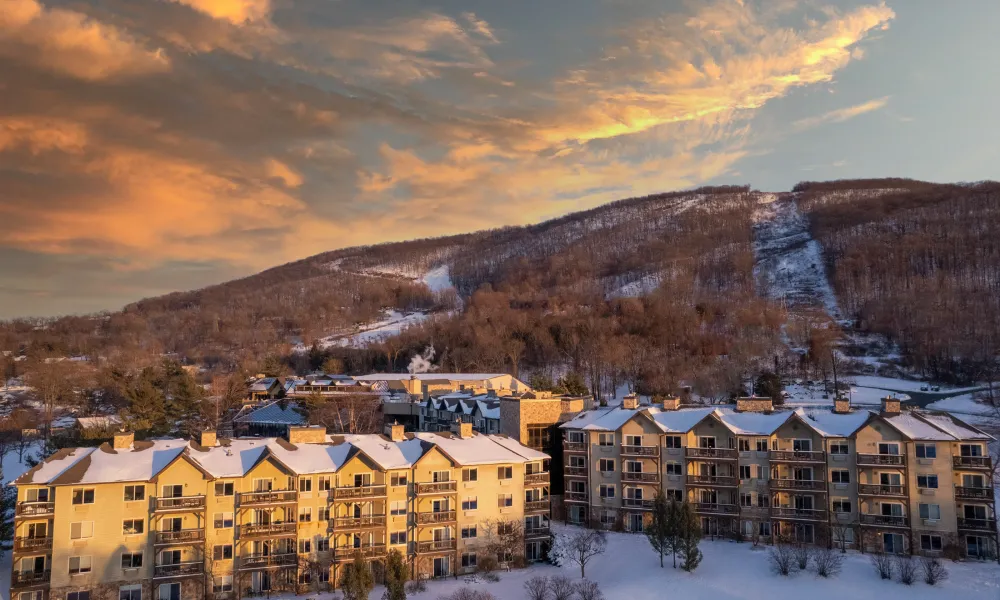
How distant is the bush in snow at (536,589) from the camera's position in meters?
33.9

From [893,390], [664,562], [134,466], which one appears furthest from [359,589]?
[893,390]

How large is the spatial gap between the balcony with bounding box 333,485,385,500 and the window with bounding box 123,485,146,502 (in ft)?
29.6

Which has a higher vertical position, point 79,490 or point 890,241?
point 890,241

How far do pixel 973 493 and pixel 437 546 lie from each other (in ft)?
97.8

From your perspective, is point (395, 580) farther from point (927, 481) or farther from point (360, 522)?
point (927, 481)

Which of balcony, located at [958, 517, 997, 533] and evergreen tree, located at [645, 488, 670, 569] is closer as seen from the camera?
evergreen tree, located at [645, 488, 670, 569]

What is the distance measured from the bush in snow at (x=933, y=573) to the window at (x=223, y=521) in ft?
113

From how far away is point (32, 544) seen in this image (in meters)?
31.4

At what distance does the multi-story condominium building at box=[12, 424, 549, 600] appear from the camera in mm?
32000

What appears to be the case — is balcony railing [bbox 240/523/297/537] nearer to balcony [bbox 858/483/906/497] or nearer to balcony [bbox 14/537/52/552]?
balcony [bbox 14/537/52/552]

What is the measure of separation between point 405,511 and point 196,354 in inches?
5492

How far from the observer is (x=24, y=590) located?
3105 cm

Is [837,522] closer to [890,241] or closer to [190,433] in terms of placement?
[190,433]

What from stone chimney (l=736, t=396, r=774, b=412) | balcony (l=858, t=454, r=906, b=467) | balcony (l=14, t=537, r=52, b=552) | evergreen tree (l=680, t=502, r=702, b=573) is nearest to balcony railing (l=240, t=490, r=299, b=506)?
balcony (l=14, t=537, r=52, b=552)
